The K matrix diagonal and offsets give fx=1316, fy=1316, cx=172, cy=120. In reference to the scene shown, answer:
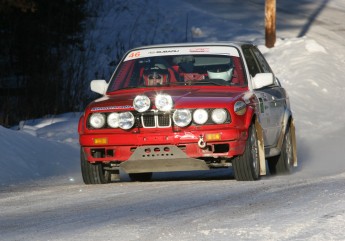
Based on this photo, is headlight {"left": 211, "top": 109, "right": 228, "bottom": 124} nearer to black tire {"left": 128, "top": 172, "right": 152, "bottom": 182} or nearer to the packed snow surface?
the packed snow surface

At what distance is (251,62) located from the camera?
14.3 meters

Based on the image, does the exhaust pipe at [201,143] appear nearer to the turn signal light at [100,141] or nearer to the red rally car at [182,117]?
the red rally car at [182,117]

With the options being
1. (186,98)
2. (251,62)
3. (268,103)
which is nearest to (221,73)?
(268,103)

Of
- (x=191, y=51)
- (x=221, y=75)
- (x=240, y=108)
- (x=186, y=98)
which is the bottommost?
(x=240, y=108)

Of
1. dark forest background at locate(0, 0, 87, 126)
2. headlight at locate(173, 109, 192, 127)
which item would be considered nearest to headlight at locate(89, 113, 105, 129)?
headlight at locate(173, 109, 192, 127)

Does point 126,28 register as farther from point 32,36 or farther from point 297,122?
point 297,122

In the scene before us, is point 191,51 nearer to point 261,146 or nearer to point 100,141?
point 261,146

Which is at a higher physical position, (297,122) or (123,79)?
(123,79)

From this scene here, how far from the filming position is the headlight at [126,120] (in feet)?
41.0

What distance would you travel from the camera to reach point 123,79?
1394 cm

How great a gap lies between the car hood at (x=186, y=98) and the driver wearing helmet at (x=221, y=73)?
0.38m

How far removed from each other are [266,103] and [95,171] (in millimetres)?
1993

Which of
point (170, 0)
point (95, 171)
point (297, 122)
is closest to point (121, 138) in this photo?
point (95, 171)

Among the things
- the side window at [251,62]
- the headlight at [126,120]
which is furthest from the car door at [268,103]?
the headlight at [126,120]
